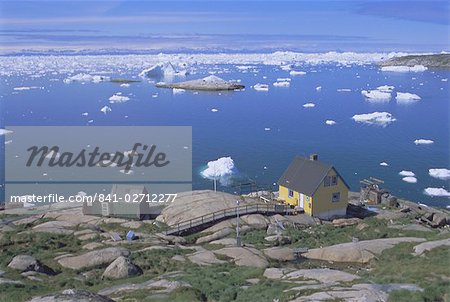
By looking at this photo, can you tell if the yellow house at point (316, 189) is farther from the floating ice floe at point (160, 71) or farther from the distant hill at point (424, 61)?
the distant hill at point (424, 61)

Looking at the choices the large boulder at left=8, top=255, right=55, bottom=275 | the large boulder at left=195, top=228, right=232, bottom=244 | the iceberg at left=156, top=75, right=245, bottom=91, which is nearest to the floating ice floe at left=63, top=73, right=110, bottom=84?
the iceberg at left=156, top=75, right=245, bottom=91

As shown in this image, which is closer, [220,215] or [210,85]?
[220,215]

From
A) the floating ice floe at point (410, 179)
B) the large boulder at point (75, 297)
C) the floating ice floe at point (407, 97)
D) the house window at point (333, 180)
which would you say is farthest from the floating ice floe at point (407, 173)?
the floating ice floe at point (407, 97)

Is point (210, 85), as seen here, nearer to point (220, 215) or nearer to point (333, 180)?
point (333, 180)

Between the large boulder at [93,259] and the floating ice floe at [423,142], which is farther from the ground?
the large boulder at [93,259]

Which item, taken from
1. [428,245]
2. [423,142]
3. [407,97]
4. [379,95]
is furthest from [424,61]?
[428,245]

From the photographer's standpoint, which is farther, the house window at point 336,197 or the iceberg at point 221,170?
the iceberg at point 221,170
